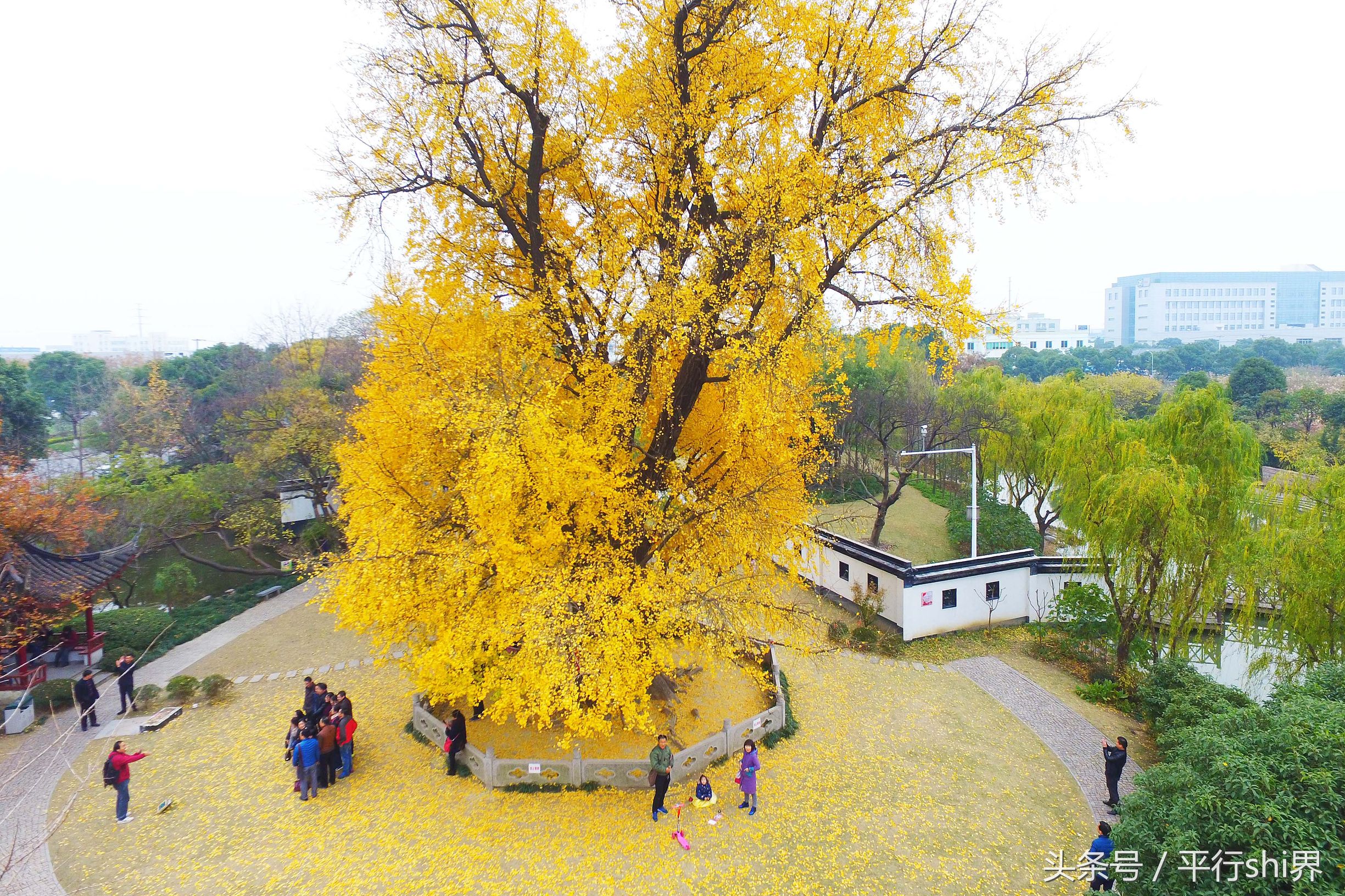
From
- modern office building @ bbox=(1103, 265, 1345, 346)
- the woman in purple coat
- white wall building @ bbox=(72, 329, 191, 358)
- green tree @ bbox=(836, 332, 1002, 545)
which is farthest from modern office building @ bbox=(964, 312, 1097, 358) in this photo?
white wall building @ bbox=(72, 329, 191, 358)

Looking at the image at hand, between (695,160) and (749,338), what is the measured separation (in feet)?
9.14

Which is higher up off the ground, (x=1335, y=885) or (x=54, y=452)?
(x=54, y=452)

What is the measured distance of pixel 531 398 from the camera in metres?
8.30

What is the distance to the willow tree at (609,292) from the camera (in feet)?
25.8

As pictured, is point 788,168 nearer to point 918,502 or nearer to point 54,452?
point 918,502

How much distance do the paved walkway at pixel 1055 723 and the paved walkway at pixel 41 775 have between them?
12.6 m

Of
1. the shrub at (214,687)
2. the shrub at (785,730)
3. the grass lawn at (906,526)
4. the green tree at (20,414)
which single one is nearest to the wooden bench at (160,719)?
the shrub at (214,687)

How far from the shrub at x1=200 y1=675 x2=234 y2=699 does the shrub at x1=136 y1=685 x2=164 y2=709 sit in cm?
65

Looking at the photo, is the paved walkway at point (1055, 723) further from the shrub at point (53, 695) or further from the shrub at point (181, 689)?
the shrub at point (53, 695)

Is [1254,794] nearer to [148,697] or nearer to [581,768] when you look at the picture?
[581,768]

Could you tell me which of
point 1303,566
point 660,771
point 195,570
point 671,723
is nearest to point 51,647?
point 195,570

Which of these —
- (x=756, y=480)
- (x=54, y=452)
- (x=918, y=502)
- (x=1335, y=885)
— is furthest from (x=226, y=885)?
(x=54, y=452)

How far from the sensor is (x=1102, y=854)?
22.6 ft

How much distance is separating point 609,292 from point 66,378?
48.7 m
